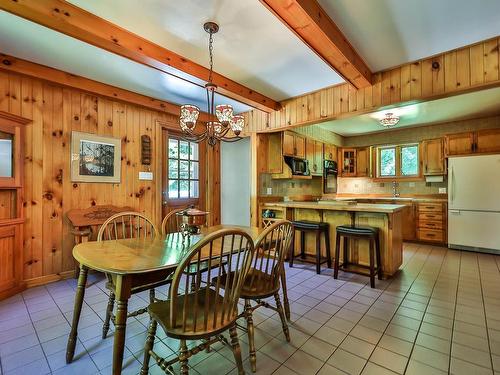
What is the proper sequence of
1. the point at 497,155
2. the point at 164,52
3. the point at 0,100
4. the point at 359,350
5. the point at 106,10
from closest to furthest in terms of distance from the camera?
1. the point at 359,350
2. the point at 106,10
3. the point at 164,52
4. the point at 0,100
5. the point at 497,155

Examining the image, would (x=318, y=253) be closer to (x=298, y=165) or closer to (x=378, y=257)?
(x=378, y=257)

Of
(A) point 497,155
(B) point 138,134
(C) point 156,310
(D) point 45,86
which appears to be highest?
(D) point 45,86

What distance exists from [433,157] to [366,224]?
3.21m

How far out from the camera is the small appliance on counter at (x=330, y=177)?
19.1ft

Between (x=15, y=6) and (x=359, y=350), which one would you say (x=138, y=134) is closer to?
(x=15, y=6)

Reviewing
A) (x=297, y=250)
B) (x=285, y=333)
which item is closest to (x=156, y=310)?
(x=285, y=333)

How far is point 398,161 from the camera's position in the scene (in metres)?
5.95

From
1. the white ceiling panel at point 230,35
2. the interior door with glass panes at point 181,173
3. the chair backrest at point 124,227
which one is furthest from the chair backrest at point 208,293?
the interior door with glass panes at point 181,173

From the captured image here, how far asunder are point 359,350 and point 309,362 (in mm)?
411

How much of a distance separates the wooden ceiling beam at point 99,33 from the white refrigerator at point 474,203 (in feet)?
15.3

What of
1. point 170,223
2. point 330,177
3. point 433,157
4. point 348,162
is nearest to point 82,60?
point 170,223

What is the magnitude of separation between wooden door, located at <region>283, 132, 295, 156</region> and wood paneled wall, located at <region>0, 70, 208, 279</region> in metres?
2.61

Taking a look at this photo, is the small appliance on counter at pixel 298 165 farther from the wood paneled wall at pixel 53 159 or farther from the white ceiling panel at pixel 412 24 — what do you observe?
the wood paneled wall at pixel 53 159

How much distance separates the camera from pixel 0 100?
8.89 feet
